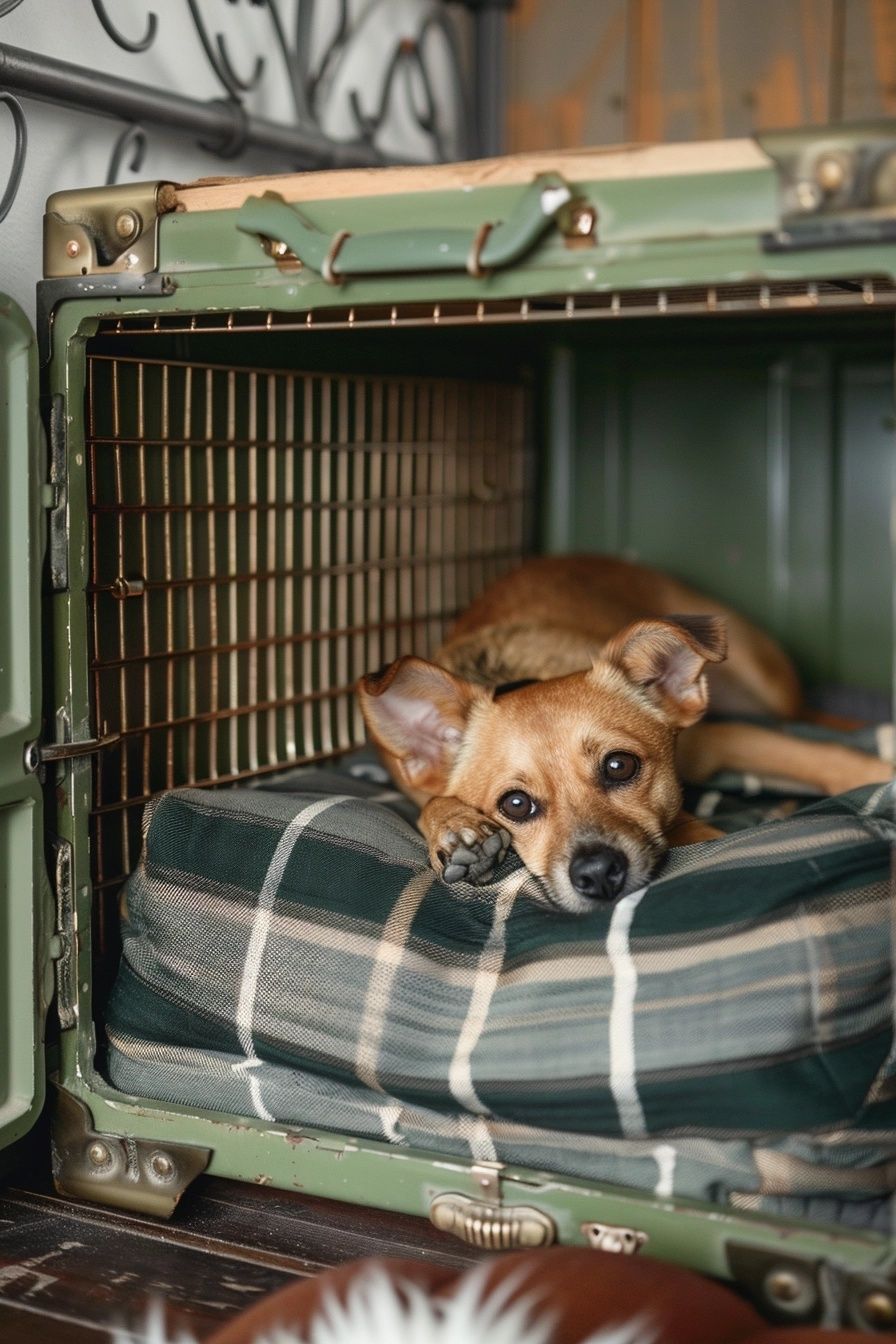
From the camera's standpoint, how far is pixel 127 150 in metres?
2.42

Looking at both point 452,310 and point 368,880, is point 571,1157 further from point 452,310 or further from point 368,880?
point 452,310

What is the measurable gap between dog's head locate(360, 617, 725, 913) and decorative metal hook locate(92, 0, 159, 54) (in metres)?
1.25

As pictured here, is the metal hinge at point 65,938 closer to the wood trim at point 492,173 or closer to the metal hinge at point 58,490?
the metal hinge at point 58,490

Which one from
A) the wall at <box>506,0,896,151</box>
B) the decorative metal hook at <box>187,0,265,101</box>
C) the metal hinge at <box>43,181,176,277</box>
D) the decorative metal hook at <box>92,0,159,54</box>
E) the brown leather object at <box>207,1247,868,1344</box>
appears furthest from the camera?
the wall at <box>506,0,896,151</box>

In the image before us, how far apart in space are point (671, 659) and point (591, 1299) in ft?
3.88

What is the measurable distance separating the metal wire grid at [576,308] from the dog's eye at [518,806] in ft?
2.48

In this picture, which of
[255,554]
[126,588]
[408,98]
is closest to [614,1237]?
[126,588]

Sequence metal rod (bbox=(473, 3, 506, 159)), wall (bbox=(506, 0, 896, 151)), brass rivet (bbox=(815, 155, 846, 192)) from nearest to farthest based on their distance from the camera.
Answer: brass rivet (bbox=(815, 155, 846, 192)) < wall (bbox=(506, 0, 896, 151)) < metal rod (bbox=(473, 3, 506, 159))

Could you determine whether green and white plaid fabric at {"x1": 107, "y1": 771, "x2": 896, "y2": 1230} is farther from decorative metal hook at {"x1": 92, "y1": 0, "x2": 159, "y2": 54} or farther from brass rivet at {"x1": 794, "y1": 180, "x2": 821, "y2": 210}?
decorative metal hook at {"x1": 92, "y1": 0, "x2": 159, "y2": 54}

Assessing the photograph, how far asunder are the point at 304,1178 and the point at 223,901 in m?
0.39

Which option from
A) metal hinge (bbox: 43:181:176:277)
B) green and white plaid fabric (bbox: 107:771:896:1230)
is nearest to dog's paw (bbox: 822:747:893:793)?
green and white plaid fabric (bbox: 107:771:896:1230)

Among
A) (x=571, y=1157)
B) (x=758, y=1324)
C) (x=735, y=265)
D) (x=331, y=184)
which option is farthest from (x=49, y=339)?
(x=758, y=1324)

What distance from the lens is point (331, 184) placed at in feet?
5.64

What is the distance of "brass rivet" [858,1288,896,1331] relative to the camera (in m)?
1.41
